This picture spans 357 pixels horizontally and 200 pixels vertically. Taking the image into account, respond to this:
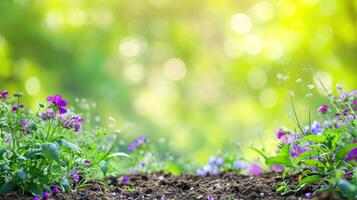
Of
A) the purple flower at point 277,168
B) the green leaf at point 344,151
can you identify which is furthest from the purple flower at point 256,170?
the green leaf at point 344,151

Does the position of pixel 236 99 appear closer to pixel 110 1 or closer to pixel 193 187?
pixel 110 1

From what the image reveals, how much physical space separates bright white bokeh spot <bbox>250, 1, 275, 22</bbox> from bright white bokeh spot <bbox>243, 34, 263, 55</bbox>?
1.18 ft

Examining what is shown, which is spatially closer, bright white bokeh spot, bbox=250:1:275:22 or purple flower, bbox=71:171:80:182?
purple flower, bbox=71:171:80:182

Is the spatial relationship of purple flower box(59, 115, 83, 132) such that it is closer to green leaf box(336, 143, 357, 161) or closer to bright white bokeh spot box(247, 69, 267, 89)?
green leaf box(336, 143, 357, 161)

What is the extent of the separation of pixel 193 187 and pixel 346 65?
5.53 metres

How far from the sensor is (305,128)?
121 inches

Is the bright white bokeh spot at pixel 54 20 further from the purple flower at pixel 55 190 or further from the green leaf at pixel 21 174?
the green leaf at pixel 21 174

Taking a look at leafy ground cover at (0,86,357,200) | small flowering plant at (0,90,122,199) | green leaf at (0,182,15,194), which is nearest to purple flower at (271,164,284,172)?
leafy ground cover at (0,86,357,200)

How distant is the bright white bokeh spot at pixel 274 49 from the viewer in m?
8.29

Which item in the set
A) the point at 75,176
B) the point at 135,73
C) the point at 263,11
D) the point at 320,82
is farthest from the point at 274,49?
the point at 75,176

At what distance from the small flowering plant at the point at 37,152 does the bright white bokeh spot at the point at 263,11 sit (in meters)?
6.74

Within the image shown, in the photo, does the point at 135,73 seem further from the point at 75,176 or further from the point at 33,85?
the point at 75,176

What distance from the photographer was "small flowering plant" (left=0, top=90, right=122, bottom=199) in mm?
2234

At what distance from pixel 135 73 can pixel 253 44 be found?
2.59 m
